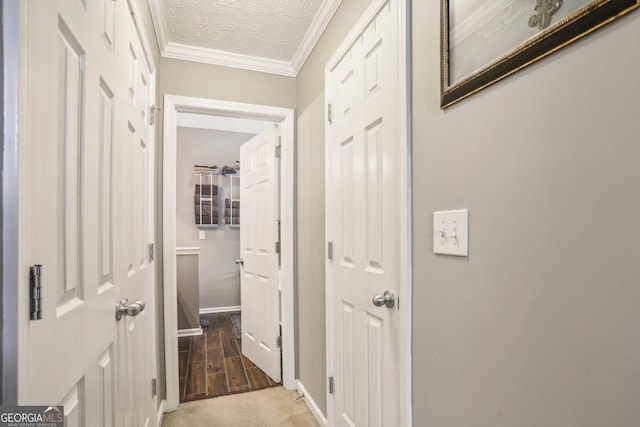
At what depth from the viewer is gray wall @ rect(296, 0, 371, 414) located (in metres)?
2.03

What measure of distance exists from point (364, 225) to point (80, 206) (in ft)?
3.49

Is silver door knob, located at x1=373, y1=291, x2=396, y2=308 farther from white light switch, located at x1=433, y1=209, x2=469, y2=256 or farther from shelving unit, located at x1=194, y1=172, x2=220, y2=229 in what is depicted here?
shelving unit, located at x1=194, y1=172, x2=220, y2=229

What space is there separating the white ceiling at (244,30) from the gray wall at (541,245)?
1182 mm

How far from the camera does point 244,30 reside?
2.12m

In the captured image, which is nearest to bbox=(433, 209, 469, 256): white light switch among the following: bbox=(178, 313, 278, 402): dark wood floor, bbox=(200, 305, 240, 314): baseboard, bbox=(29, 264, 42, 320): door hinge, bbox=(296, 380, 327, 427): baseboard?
bbox=(29, 264, 42, 320): door hinge

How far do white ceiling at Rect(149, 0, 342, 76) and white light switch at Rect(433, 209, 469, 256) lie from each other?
4.79 ft

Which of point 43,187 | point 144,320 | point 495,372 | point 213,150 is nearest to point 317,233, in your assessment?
point 144,320

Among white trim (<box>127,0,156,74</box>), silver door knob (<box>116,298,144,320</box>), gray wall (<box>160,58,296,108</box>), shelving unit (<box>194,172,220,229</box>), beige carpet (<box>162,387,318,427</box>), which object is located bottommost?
beige carpet (<box>162,387,318,427</box>)

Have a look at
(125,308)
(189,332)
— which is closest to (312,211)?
(125,308)

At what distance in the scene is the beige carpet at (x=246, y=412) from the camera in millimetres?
2064

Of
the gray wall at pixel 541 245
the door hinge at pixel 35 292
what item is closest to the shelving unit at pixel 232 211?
the gray wall at pixel 541 245

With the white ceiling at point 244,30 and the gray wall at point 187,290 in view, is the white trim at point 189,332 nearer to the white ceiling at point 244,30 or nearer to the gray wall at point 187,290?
the gray wall at point 187,290

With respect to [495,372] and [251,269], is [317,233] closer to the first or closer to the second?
[251,269]

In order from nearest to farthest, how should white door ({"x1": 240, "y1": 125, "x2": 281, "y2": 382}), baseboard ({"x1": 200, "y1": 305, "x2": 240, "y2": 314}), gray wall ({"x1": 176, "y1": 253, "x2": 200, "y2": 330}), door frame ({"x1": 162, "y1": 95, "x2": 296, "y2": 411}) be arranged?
door frame ({"x1": 162, "y1": 95, "x2": 296, "y2": 411}) < white door ({"x1": 240, "y1": 125, "x2": 281, "y2": 382}) < gray wall ({"x1": 176, "y1": 253, "x2": 200, "y2": 330}) < baseboard ({"x1": 200, "y1": 305, "x2": 240, "y2": 314})
